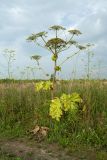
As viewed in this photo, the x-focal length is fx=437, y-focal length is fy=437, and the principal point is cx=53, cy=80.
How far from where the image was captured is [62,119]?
8.75 m

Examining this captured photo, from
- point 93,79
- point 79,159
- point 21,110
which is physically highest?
point 93,79

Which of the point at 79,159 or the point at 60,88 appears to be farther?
the point at 60,88

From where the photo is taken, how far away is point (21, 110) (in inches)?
385

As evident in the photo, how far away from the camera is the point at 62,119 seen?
8750mm

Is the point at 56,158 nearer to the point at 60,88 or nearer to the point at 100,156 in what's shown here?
the point at 100,156

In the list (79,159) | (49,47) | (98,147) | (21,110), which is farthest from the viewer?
(21,110)

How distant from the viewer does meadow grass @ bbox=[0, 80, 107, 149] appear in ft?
26.7

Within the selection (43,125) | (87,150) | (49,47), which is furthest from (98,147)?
(49,47)

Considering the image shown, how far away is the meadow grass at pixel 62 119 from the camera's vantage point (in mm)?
8141

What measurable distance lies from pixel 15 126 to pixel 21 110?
68 cm

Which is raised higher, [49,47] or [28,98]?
[49,47]

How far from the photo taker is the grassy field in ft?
26.6

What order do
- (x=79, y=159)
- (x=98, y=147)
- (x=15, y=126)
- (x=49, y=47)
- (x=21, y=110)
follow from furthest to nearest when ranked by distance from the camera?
1. (x=21, y=110)
2. (x=15, y=126)
3. (x=49, y=47)
4. (x=98, y=147)
5. (x=79, y=159)

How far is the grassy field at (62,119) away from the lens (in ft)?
26.6
